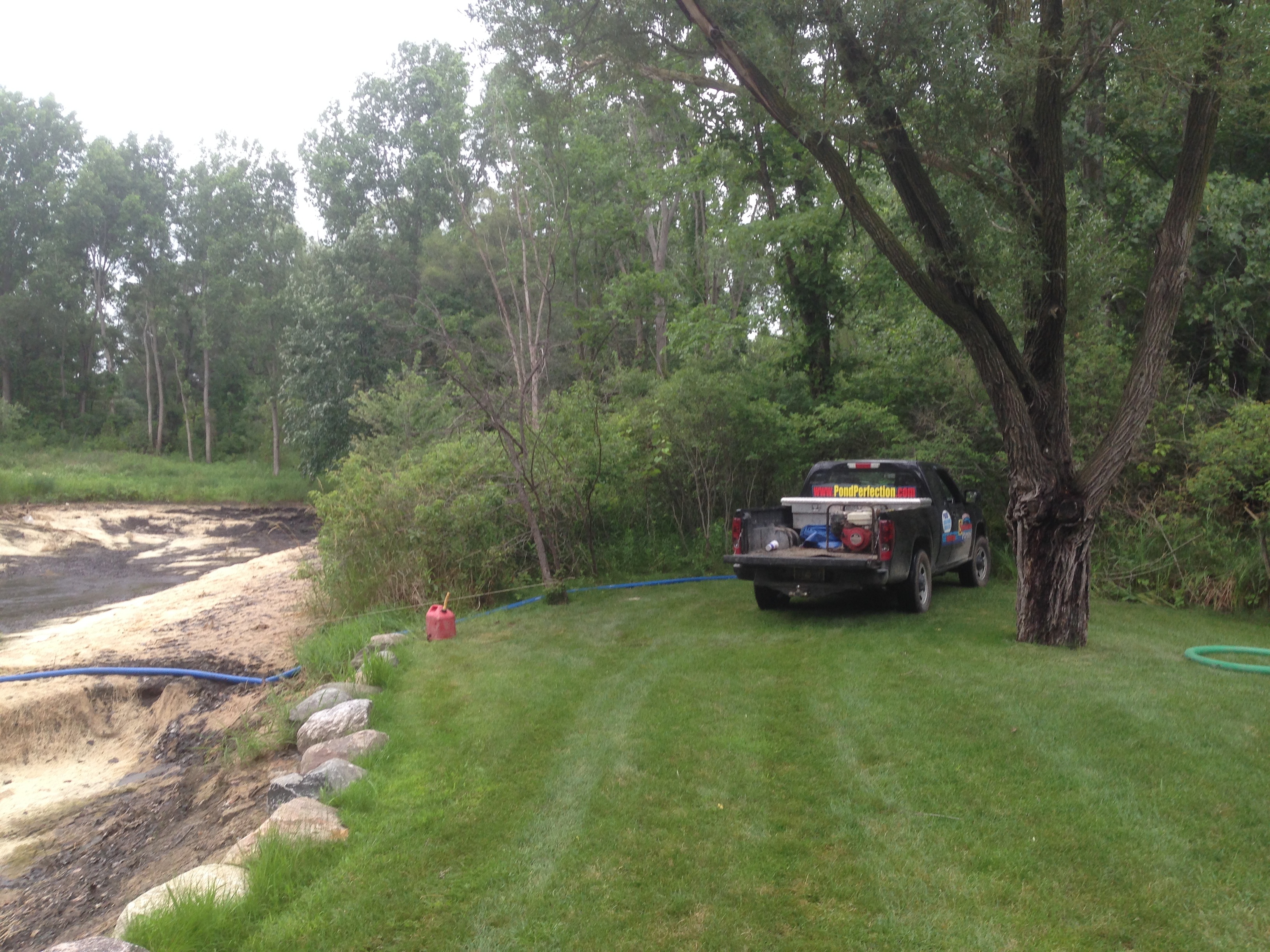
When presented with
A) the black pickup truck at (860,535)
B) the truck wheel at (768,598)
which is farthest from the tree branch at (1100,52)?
the truck wheel at (768,598)

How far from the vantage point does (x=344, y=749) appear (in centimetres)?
579

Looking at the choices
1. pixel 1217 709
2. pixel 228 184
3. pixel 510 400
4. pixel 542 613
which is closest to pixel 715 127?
pixel 510 400

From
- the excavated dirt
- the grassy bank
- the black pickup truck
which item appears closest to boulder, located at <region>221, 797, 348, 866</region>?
the excavated dirt

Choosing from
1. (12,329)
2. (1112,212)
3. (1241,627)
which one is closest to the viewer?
(1241,627)

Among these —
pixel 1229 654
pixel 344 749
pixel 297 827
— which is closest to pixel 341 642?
pixel 344 749

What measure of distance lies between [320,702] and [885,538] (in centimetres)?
524

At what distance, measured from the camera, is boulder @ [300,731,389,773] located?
5.73 metres

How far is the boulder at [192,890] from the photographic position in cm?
379

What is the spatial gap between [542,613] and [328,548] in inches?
128

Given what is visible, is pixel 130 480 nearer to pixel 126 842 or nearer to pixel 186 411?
pixel 186 411

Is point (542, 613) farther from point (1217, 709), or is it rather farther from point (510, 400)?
point (1217, 709)

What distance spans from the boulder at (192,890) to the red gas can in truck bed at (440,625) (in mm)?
4898

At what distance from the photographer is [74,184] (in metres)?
49.8

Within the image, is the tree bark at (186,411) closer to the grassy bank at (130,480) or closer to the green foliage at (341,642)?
the grassy bank at (130,480)
